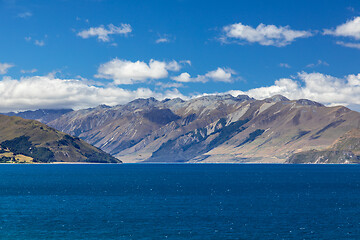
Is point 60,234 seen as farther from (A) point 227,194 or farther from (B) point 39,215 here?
(A) point 227,194

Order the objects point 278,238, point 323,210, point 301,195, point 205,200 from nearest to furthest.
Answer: point 278,238
point 323,210
point 205,200
point 301,195

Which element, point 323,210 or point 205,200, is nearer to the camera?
point 323,210

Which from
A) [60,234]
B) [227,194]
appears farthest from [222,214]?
[227,194]

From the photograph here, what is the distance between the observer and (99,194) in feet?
639

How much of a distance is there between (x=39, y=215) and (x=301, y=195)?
108 metres

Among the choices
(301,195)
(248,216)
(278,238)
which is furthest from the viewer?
(301,195)

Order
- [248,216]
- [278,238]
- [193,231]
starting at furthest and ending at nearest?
[248,216] < [193,231] < [278,238]

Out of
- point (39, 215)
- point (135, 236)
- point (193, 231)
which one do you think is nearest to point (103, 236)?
point (135, 236)

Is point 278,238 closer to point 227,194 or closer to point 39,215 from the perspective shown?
point 39,215

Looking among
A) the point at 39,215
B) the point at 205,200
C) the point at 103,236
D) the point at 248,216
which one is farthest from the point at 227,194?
the point at 103,236

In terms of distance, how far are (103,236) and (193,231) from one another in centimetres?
2068

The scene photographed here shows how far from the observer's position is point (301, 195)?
193375 mm

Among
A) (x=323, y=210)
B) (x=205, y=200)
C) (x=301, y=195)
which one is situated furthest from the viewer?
(x=301, y=195)

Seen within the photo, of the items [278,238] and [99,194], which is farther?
[99,194]
